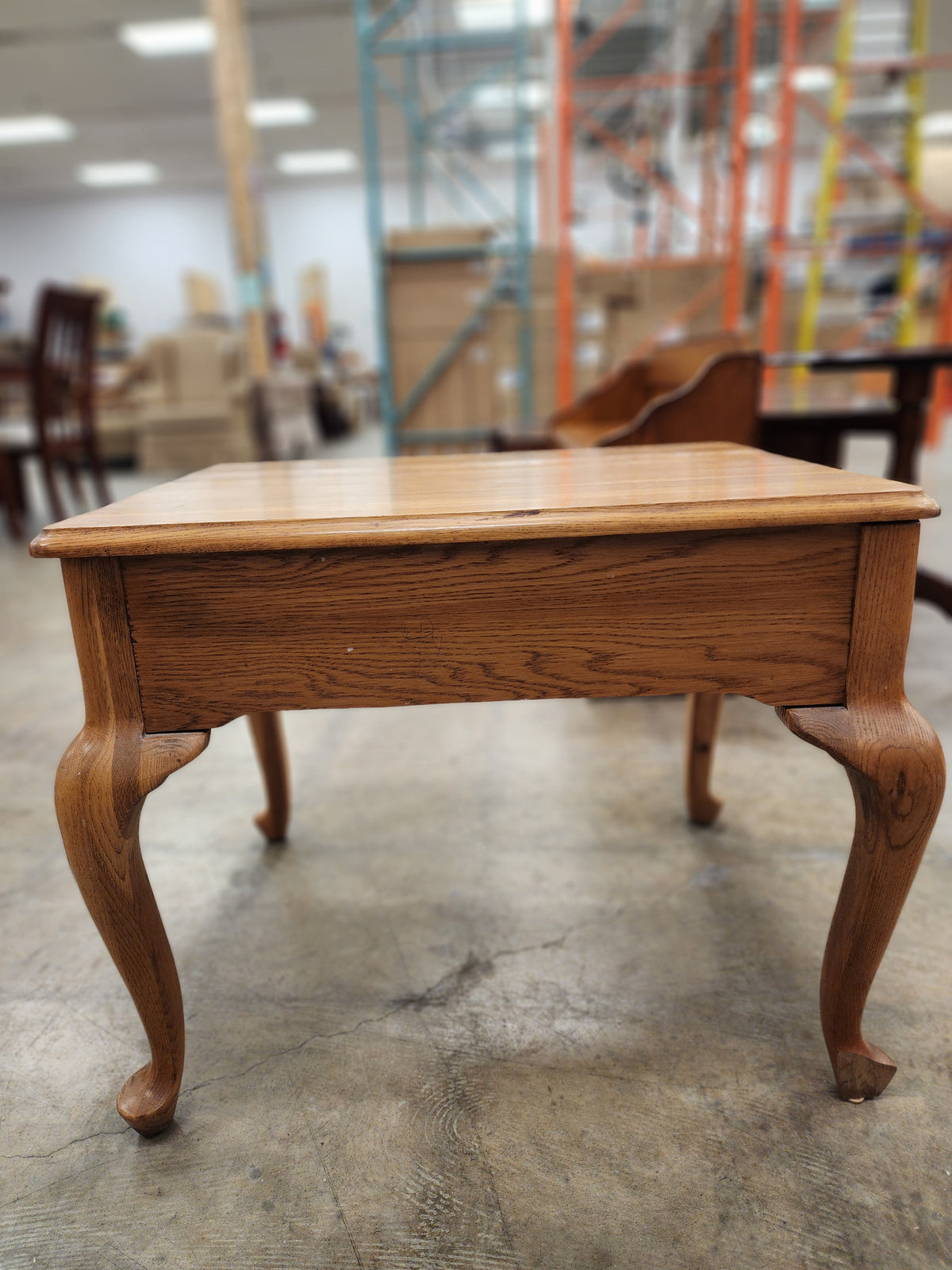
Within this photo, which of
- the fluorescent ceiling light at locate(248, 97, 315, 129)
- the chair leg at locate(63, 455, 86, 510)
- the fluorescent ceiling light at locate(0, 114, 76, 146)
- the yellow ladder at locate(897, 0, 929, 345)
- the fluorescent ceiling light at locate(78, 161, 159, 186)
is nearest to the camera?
the chair leg at locate(63, 455, 86, 510)

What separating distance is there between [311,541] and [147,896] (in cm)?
41

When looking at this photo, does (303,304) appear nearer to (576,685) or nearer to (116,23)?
(116,23)

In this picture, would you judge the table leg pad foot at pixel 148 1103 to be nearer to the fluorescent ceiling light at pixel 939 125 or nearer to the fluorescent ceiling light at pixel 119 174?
the fluorescent ceiling light at pixel 939 125

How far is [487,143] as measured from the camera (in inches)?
432

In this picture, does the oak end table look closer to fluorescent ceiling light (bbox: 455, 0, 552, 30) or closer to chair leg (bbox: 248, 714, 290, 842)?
chair leg (bbox: 248, 714, 290, 842)

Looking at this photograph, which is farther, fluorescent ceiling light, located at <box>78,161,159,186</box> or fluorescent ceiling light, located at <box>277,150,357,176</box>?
fluorescent ceiling light, located at <box>78,161,159,186</box>

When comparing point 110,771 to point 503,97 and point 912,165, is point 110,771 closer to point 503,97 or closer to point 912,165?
point 912,165

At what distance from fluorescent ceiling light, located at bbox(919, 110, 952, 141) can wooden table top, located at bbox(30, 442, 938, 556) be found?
46.2 ft

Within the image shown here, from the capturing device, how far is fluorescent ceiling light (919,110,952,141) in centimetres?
1189

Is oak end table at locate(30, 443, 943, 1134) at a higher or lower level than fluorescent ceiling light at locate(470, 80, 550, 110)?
lower

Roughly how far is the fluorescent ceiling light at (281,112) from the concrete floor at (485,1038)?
10804 millimetres

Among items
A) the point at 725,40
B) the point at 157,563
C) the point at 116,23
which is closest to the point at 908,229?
the point at 725,40

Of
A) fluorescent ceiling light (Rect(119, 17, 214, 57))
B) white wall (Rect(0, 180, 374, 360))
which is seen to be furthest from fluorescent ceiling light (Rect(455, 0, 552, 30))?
white wall (Rect(0, 180, 374, 360))

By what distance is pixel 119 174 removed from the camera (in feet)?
44.3
